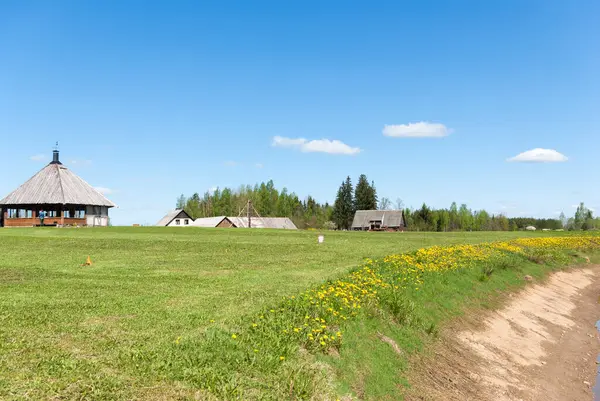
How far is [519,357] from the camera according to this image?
17.3m

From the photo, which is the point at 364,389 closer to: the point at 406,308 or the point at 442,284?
the point at 406,308

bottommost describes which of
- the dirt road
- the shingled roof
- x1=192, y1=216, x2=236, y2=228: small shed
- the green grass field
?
the dirt road

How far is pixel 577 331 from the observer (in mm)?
22672

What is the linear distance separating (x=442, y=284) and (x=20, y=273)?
53.0 ft

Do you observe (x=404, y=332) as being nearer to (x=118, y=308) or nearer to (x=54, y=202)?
(x=118, y=308)

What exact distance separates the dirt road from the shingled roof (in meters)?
53.9

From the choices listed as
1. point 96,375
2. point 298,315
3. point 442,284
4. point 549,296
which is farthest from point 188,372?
point 549,296

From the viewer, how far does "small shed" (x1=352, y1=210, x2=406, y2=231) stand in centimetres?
10988

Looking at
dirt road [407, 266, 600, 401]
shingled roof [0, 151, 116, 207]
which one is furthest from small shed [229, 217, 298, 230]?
dirt road [407, 266, 600, 401]

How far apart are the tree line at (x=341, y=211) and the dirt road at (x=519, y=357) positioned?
104 metres

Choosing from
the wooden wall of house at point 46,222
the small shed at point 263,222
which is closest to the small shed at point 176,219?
the small shed at point 263,222

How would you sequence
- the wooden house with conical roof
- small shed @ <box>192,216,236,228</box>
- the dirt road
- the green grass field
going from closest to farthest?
the green grass field, the dirt road, the wooden house with conical roof, small shed @ <box>192,216,236,228</box>

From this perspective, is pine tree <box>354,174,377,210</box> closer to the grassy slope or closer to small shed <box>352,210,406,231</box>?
small shed <box>352,210,406,231</box>

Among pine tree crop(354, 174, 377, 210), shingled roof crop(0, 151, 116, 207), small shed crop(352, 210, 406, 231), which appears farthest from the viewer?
pine tree crop(354, 174, 377, 210)
